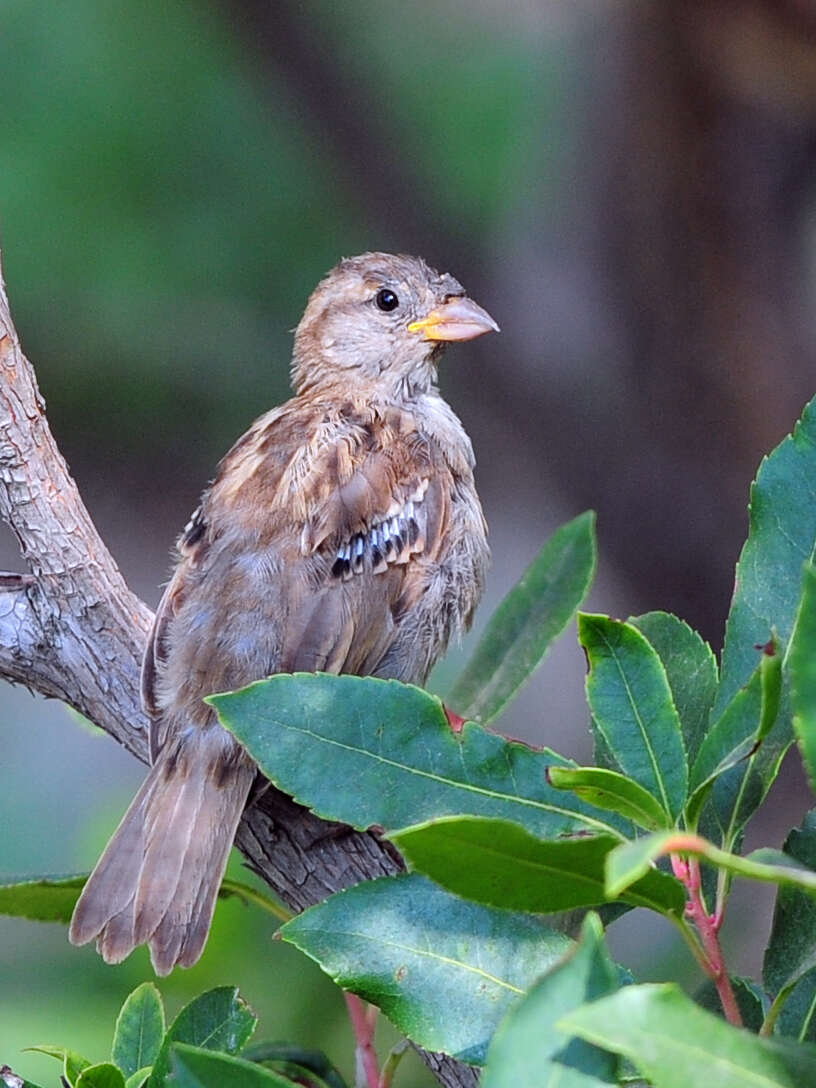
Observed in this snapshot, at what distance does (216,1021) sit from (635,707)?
28.9 inches

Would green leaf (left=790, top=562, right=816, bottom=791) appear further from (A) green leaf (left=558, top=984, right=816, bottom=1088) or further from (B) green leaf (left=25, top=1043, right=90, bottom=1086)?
(B) green leaf (left=25, top=1043, right=90, bottom=1086)

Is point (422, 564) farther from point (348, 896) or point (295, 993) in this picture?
point (348, 896)

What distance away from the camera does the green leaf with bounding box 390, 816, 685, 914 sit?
4.39ft

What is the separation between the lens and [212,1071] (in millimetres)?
1328

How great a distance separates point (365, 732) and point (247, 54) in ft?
19.1

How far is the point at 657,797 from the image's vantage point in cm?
152

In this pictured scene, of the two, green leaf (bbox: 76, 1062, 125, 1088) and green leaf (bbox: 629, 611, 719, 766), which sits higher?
green leaf (bbox: 629, 611, 719, 766)

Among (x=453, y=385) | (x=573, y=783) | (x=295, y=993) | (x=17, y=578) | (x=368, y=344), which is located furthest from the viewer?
(x=453, y=385)

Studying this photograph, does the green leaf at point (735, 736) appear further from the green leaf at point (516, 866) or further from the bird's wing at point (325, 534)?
the bird's wing at point (325, 534)

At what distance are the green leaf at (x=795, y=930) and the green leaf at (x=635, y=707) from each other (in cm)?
18

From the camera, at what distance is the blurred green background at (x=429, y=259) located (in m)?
4.78

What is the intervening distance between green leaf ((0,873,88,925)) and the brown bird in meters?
0.05

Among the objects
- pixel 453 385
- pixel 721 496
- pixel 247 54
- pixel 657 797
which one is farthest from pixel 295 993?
pixel 247 54

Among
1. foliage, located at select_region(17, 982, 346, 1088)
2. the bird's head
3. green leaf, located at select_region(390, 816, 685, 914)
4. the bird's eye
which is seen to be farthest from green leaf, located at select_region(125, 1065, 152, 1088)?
the bird's eye
